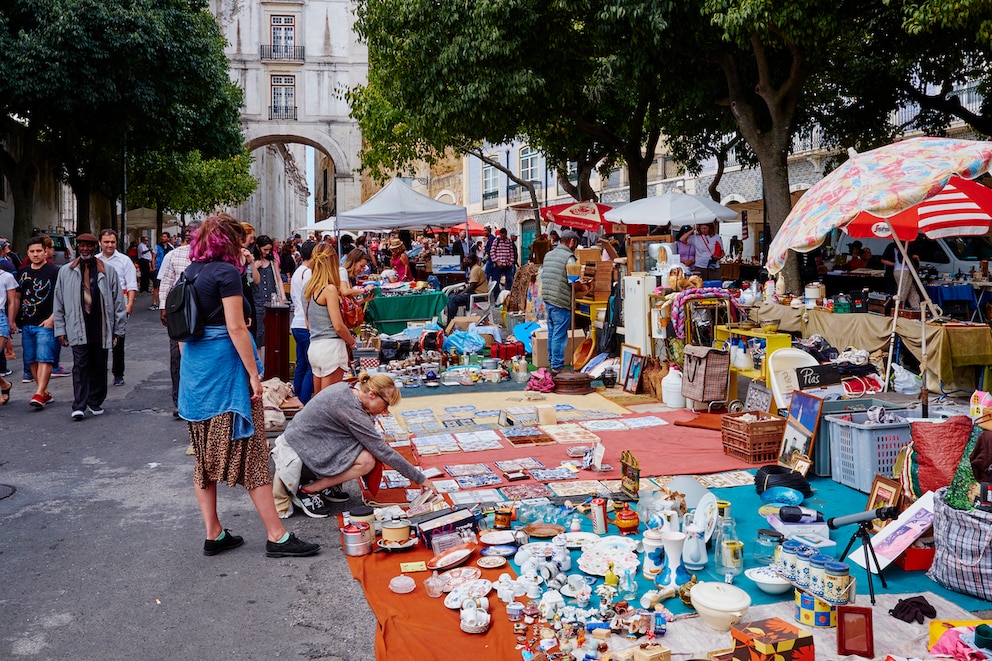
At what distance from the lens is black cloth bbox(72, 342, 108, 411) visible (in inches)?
333

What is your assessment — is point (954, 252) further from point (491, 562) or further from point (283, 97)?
point (283, 97)

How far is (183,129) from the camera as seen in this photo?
24.8 m

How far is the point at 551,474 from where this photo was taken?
6367 mm

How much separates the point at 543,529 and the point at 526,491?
876 mm

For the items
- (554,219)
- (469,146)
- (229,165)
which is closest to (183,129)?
(469,146)

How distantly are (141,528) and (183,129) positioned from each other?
71.6ft

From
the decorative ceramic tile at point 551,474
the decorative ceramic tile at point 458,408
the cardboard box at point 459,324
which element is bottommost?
the decorative ceramic tile at point 551,474

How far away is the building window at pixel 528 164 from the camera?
37719 millimetres

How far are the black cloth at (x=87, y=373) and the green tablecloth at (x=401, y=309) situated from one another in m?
5.26

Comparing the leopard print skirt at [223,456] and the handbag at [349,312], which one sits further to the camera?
the handbag at [349,312]

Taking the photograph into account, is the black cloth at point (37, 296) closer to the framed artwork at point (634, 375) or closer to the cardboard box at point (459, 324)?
the cardboard box at point (459, 324)

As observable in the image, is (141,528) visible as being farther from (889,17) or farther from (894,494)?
(889,17)

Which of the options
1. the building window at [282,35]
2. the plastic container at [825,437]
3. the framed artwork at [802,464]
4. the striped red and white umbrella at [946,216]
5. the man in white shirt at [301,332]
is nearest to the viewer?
the framed artwork at [802,464]

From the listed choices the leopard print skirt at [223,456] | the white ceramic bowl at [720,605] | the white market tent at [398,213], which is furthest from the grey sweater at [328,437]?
the white market tent at [398,213]
